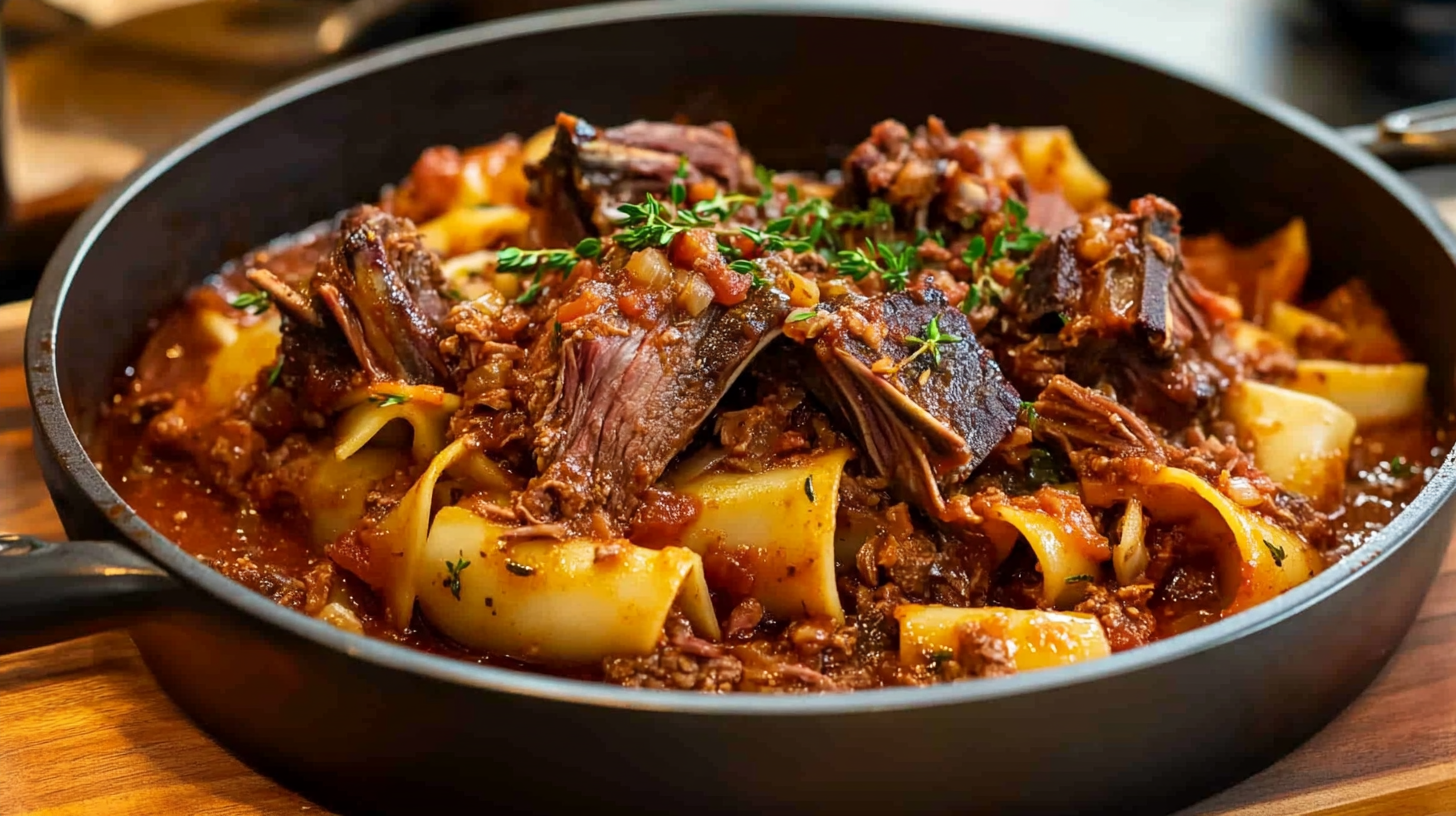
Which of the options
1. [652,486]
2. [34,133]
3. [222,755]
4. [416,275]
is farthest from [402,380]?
[34,133]

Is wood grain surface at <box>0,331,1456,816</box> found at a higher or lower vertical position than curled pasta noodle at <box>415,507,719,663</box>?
lower

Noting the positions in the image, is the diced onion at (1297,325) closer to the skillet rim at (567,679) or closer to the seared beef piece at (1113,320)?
the skillet rim at (567,679)

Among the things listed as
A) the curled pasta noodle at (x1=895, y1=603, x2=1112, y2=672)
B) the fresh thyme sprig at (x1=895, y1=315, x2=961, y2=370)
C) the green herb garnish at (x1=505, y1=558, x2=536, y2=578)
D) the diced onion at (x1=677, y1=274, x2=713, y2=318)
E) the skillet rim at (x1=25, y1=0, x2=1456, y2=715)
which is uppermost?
the diced onion at (x1=677, y1=274, x2=713, y2=318)

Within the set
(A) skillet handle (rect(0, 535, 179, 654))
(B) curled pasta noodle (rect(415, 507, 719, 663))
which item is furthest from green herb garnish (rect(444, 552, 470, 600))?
(A) skillet handle (rect(0, 535, 179, 654))

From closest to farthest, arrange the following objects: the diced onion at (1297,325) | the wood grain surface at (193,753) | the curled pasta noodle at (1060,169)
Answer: the wood grain surface at (193,753)
the diced onion at (1297,325)
the curled pasta noodle at (1060,169)

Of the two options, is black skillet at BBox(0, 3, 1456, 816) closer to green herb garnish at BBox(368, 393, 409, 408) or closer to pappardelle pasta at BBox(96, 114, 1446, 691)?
pappardelle pasta at BBox(96, 114, 1446, 691)

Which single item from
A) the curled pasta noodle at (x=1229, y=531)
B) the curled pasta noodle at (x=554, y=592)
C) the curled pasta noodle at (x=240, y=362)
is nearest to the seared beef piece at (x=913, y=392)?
the curled pasta noodle at (x=1229, y=531)
